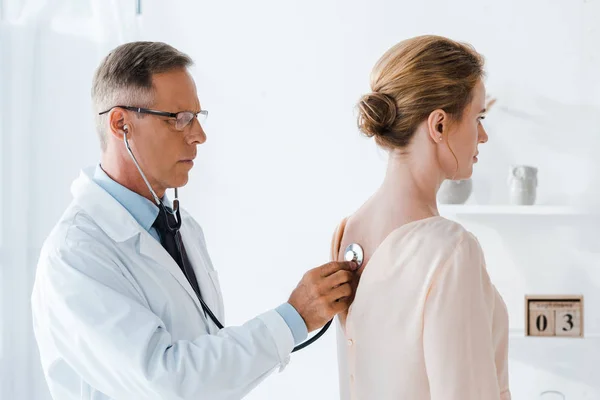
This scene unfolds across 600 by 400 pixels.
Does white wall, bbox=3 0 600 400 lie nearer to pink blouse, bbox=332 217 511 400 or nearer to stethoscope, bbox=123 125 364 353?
stethoscope, bbox=123 125 364 353

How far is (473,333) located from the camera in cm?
110

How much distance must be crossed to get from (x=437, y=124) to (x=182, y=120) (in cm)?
54

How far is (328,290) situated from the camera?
4.22ft

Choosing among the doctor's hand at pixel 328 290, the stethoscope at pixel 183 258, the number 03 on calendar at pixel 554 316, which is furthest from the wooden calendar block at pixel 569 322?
the doctor's hand at pixel 328 290

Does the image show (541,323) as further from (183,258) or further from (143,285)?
(143,285)

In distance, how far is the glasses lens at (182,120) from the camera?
1.49 metres

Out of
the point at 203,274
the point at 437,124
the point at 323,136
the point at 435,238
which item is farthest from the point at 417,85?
the point at 323,136

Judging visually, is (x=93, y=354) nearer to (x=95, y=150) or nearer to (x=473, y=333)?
(x=473, y=333)

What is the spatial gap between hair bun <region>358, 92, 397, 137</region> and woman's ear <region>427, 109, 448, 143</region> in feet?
0.21

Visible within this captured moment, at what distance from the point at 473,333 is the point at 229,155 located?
6.12ft

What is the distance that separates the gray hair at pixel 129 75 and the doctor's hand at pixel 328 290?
489mm

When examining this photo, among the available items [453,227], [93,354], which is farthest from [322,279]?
[93,354]

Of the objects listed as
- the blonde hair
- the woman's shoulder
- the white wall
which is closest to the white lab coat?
the woman's shoulder

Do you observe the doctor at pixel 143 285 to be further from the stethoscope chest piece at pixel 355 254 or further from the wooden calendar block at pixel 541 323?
the wooden calendar block at pixel 541 323
